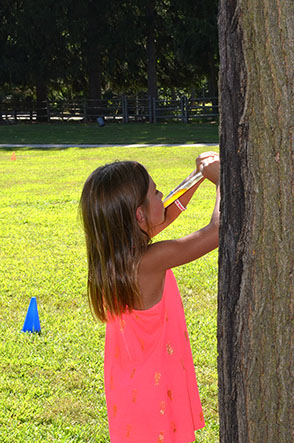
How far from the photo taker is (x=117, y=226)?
2.07 meters

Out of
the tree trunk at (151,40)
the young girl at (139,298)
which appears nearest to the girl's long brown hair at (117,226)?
the young girl at (139,298)

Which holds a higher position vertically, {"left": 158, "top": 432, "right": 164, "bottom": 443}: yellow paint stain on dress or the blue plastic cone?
{"left": 158, "top": 432, "right": 164, "bottom": 443}: yellow paint stain on dress

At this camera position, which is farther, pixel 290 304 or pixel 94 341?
pixel 94 341

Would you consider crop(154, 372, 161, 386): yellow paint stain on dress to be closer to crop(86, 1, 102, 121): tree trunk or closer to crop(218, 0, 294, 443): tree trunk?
crop(218, 0, 294, 443): tree trunk

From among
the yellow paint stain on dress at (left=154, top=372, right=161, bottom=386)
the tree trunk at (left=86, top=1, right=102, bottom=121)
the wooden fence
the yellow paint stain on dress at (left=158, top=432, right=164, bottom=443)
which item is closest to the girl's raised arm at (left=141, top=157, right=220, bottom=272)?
the yellow paint stain on dress at (left=154, top=372, right=161, bottom=386)

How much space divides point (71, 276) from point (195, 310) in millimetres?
1405

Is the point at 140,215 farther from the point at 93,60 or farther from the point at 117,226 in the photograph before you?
the point at 93,60

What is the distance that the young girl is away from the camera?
6.79ft

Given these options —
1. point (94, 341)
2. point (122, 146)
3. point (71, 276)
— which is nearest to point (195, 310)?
point (94, 341)

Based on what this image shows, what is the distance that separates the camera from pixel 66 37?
31.4 metres

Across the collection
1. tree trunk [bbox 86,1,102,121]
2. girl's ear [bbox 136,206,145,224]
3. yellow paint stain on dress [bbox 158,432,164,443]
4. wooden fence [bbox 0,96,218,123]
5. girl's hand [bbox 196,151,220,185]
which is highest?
tree trunk [bbox 86,1,102,121]

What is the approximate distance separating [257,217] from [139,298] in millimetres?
676

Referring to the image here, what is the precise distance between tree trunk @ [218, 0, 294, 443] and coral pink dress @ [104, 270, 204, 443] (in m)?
0.46

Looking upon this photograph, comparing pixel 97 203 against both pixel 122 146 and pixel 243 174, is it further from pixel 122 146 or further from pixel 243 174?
pixel 122 146
